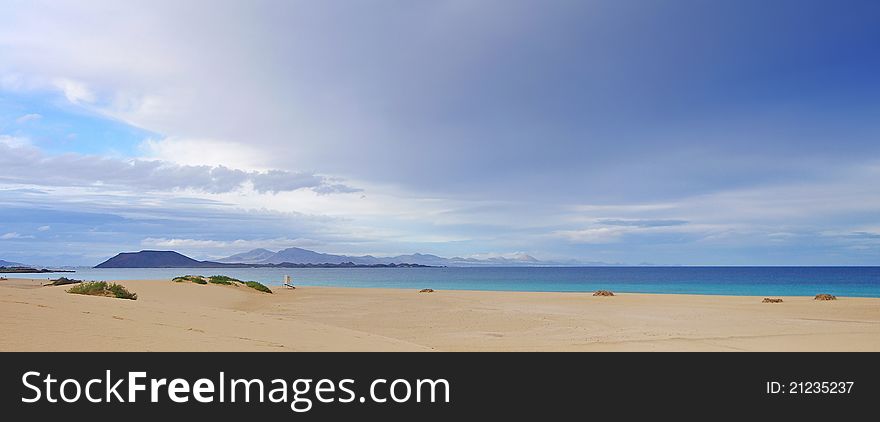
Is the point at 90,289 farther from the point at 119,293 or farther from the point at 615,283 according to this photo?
the point at 615,283

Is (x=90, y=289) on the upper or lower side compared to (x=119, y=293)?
upper

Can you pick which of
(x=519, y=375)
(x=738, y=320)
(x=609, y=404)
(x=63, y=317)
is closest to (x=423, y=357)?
(x=519, y=375)

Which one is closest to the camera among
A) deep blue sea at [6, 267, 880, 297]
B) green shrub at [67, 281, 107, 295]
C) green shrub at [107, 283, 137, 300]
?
Result: green shrub at [67, 281, 107, 295]

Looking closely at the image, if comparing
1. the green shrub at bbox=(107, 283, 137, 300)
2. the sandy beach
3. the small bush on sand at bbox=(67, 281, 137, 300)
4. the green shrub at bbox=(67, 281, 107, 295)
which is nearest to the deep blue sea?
the sandy beach

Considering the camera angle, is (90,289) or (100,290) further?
(100,290)

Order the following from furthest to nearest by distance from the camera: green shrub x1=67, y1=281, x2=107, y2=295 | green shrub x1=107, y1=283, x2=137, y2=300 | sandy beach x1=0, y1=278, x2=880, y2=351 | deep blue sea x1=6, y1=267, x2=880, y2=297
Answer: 1. deep blue sea x1=6, y1=267, x2=880, y2=297
2. green shrub x1=107, y1=283, x2=137, y2=300
3. green shrub x1=67, y1=281, x2=107, y2=295
4. sandy beach x1=0, y1=278, x2=880, y2=351

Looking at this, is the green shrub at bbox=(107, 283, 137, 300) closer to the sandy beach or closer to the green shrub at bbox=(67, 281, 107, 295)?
the green shrub at bbox=(67, 281, 107, 295)

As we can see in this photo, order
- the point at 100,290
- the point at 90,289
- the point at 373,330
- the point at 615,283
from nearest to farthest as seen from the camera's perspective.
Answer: the point at 373,330 < the point at 90,289 < the point at 100,290 < the point at 615,283

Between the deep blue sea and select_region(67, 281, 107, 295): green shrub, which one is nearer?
select_region(67, 281, 107, 295): green shrub

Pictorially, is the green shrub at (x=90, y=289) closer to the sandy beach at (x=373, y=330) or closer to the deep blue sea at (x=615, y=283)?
the sandy beach at (x=373, y=330)

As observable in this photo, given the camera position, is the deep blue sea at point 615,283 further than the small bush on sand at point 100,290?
Yes

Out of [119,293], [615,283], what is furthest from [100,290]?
[615,283]

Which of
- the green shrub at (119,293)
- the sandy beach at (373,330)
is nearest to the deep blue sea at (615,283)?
the sandy beach at (373,330)

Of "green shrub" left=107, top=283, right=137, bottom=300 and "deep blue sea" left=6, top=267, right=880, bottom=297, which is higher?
"green shrub" left=107, top=283, right=137, bottom=300
